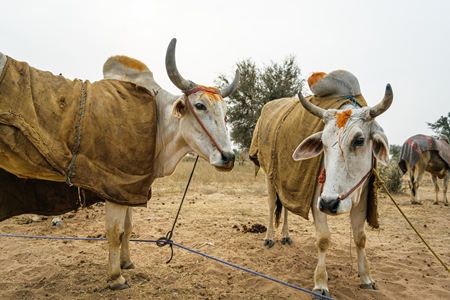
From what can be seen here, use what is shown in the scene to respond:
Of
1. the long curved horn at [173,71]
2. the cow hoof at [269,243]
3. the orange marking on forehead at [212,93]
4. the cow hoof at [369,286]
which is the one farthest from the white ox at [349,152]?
the cow hoof at [269,243]

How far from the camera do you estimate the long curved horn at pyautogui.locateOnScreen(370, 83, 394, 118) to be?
2.81 metres

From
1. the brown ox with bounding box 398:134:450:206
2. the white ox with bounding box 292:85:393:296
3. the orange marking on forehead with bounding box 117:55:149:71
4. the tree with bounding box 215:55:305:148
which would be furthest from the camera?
the tree with bounding box 215:55:305:148

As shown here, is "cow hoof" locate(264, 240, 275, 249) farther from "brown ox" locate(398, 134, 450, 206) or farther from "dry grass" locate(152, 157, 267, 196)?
"brown ox" locate(398, 134, 450, 206)

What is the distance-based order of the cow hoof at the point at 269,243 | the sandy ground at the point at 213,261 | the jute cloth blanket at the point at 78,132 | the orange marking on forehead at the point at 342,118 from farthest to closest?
the cow hoof at the point at 269,243 < the sandy ground at the point at 213,261 < the orange marking on forehead at the point at 342,118 < the jute cloth blanket at the point at 78,132

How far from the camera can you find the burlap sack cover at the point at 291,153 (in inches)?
139

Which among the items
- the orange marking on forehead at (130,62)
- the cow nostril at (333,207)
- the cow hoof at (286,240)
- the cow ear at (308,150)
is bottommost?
the cow hoof at (286,240)

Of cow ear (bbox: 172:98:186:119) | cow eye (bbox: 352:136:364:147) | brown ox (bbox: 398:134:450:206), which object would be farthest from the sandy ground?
brown ox (bbox: 398:134:450:206)

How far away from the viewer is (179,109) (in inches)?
130

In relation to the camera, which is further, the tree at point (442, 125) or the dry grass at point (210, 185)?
the tree at point (442, 125)

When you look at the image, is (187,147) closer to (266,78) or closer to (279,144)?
(279,144)

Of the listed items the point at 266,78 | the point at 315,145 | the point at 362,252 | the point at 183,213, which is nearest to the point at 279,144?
the point at 315,145

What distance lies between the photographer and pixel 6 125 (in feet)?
8.43

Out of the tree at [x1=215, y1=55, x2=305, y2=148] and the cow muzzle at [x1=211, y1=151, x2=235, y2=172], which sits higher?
the tree at [x1=215, y1=55, x2=305, y2=148]

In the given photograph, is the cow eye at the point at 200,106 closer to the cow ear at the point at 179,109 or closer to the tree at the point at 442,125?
the cow ear at the point at 179,109
